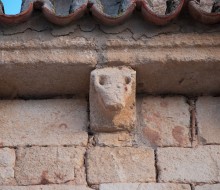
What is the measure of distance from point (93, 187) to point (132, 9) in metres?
0.90

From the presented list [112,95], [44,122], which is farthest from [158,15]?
[44,122]

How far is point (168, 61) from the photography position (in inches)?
121

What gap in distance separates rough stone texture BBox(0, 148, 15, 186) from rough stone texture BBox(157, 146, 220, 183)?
0.72 metres

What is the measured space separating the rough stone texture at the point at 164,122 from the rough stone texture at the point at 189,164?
6cm

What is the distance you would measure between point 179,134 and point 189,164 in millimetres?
190

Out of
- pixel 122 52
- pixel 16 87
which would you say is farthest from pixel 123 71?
pixel 16 87

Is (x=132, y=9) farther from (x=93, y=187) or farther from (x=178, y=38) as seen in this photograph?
(x=93, y=187)

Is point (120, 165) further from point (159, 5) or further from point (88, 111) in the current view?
point (159, 5)

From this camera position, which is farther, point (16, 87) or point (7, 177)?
point (16, 87)

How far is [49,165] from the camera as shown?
3008 millimetres

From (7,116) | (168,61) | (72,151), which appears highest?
(168,61)

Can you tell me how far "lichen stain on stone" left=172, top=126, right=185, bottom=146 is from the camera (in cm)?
311

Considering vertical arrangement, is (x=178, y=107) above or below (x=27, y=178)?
above

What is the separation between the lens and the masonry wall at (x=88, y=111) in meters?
2.98
